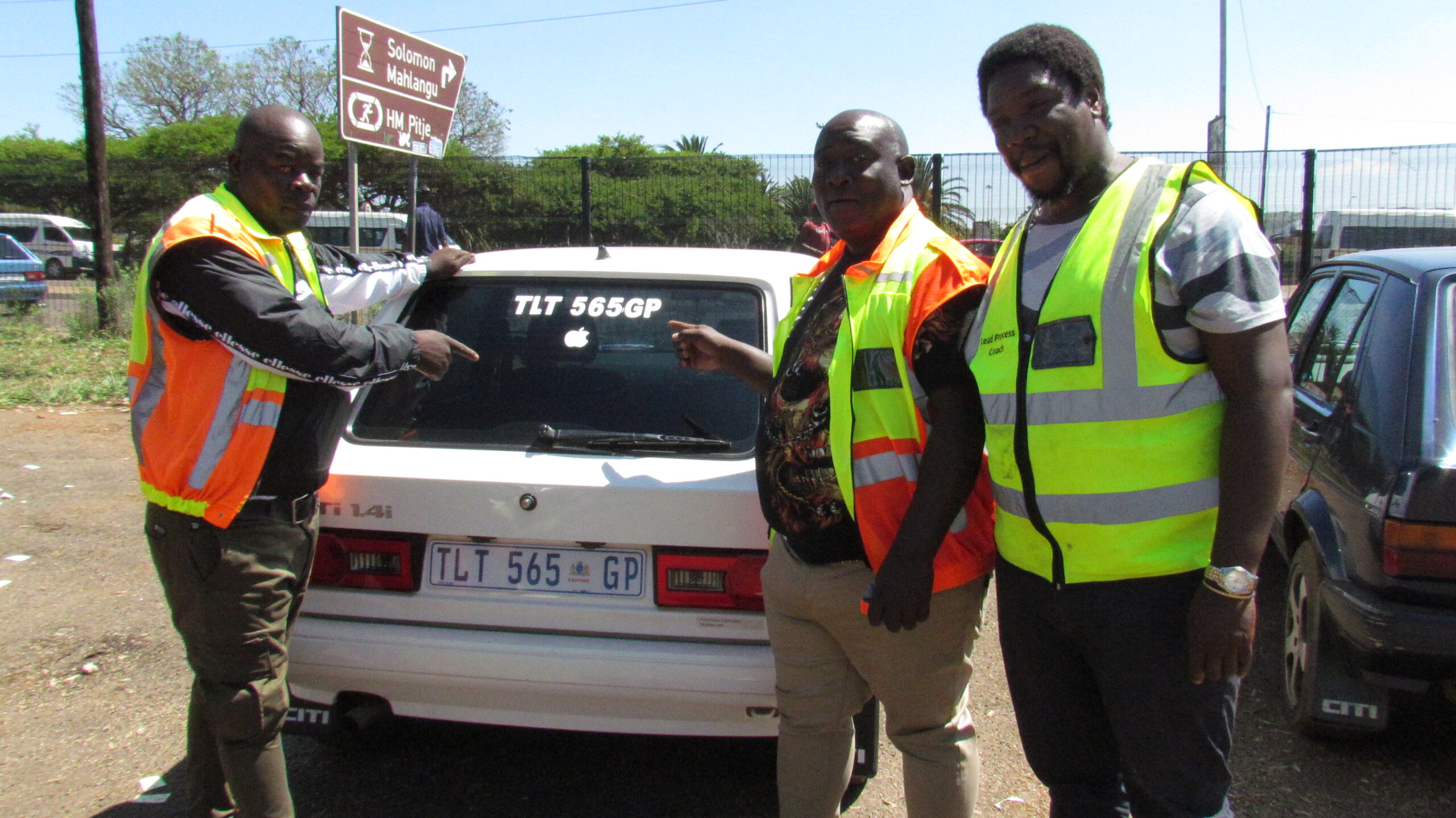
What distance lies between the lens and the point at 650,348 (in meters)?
3.15

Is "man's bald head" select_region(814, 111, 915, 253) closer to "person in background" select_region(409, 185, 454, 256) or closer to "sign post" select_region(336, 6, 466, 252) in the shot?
"sign post" select_region(336, 6, 466, 252)

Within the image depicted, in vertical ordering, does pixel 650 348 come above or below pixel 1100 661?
above

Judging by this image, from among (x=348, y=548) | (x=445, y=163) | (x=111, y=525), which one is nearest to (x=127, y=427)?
A: (x=111, y=525)

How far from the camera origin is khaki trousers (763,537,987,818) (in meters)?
2.12

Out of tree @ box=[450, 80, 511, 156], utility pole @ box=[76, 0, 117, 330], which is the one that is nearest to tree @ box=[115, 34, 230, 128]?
tree @ box=[450, 80, 511, 156]

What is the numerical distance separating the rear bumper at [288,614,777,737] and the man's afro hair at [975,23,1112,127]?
1491 mm

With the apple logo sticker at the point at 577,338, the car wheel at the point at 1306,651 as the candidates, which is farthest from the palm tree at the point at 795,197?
the apple logo sticker at the point at 577,338

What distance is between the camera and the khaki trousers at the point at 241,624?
2.38 meters

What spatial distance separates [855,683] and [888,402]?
26.4 inches

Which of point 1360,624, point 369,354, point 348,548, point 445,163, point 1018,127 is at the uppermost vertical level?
point 445,163

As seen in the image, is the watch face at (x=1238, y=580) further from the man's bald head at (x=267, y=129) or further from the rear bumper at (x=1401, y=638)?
the man's bald head at (x=267, y=129)

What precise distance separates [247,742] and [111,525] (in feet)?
13.6

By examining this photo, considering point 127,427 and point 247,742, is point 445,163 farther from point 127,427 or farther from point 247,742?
point 247,742

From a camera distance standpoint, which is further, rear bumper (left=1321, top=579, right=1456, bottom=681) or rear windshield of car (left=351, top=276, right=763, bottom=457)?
rear windshield of car (left=351, top=276, right=763, bottom=457)
